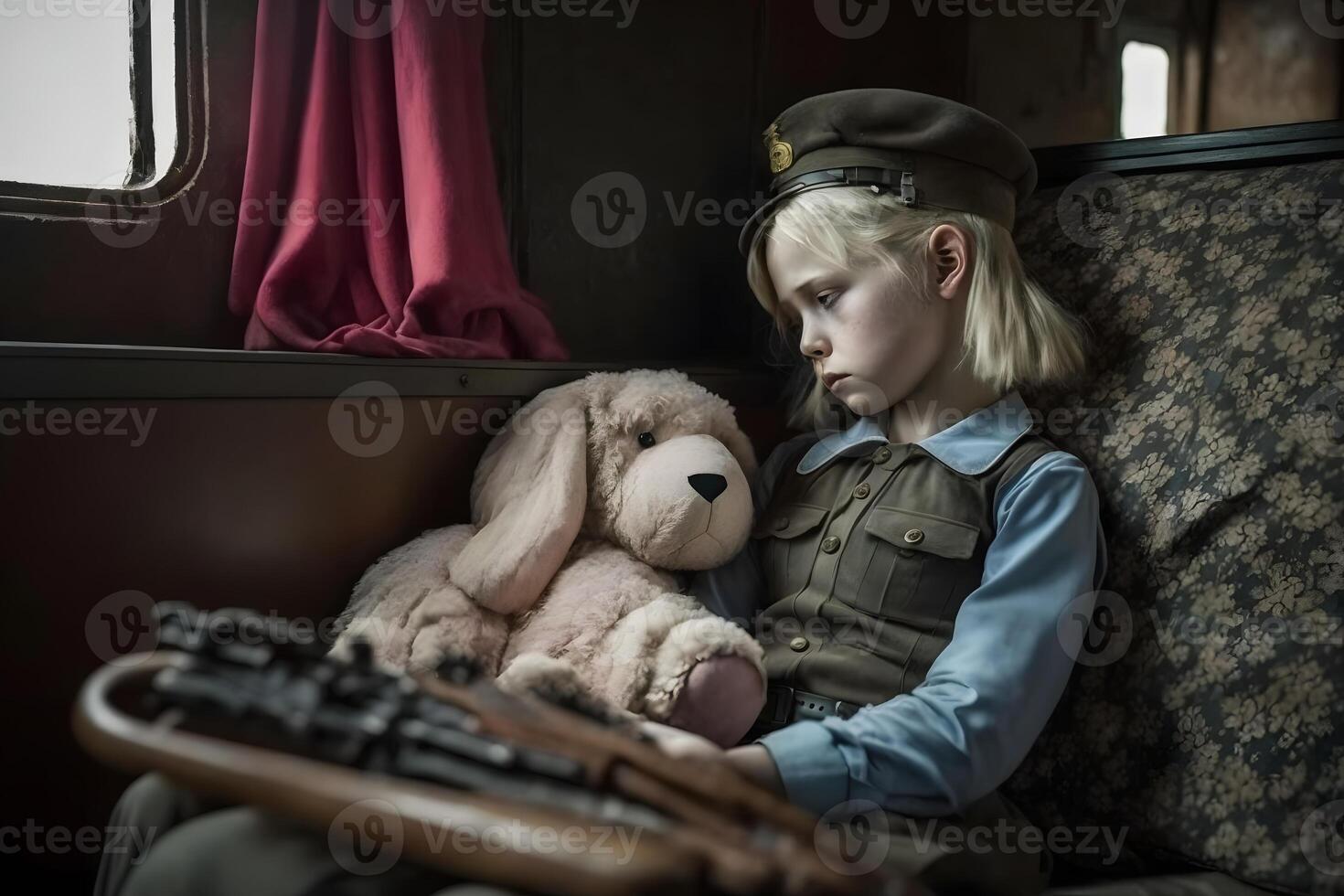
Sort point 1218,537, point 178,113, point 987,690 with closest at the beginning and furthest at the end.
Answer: point 987,690 < point 1218,537 < point 178,113

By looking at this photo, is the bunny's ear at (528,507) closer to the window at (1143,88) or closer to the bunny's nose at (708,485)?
the bunny's nose at (708,485)

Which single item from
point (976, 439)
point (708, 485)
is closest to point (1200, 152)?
point (976, 439)

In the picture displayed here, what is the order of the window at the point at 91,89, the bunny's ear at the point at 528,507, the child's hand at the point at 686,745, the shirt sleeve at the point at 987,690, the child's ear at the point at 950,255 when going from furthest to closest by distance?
the window at the point at 91,89
the child's ear at the point at 950,255
the bunny's ear at the point at 528,507
the shirt sleeve at the point at 987,690
the child's hand at the point at 686,745

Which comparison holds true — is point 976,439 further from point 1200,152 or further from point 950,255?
point 1200,152

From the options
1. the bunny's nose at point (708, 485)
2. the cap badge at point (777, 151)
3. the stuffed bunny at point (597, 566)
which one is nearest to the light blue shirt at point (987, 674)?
the stuffed bunny at point (597, 566)

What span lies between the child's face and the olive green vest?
0.25 ft

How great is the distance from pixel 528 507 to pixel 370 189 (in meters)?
0.48

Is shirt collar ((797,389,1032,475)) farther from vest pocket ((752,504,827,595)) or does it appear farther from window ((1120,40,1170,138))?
window ((1120,40,1170,138))

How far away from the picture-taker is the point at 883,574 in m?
1.06

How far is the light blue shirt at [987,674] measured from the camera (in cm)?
87

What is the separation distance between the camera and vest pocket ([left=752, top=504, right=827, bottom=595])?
3.76ft

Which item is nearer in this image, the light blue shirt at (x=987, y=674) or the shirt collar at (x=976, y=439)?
the light blue shirt at (x=987, y=674)

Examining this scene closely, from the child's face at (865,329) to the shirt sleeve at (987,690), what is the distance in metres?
0.17

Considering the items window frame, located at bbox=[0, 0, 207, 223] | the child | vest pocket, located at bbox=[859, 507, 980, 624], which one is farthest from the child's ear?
window frame, located at bbox=[0, 0, 207, 223]
